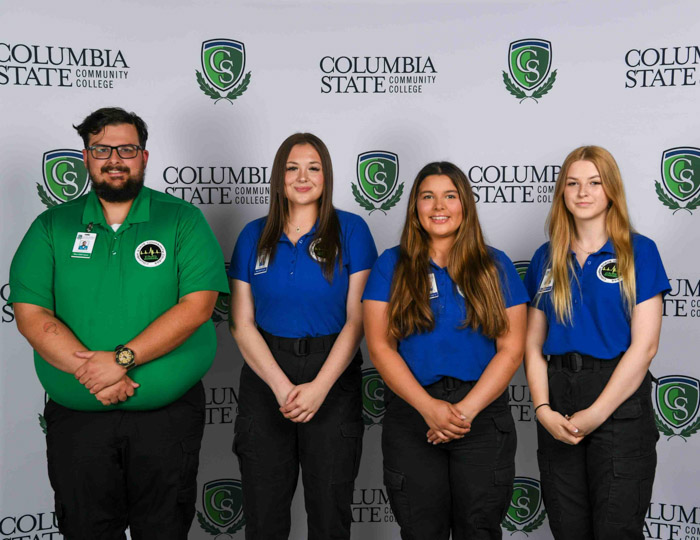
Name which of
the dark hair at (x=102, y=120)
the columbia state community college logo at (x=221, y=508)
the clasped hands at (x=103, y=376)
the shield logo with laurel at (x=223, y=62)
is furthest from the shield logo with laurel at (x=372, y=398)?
the dark hair at (x=102, y=120)

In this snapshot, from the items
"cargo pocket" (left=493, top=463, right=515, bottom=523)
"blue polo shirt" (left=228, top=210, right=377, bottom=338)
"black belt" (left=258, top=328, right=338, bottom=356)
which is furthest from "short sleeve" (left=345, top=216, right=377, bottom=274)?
"cargo pocket" (left=493, top=463, right=515, bottom=523)

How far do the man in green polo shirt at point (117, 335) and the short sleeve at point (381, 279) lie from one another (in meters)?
0.46

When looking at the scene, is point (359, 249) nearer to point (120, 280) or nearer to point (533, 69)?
point (120, 280)

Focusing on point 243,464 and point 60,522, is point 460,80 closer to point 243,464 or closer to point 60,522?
point 243,464

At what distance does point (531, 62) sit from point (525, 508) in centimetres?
196

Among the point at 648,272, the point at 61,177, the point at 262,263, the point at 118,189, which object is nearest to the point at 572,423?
the point at 648,272

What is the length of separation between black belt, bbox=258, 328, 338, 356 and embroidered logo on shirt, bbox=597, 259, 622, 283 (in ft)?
2.84

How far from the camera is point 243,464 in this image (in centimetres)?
219

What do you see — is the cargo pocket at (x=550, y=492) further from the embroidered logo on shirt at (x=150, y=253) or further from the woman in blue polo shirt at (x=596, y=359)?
the embroidered logo on shirt at (x=150, y=253)

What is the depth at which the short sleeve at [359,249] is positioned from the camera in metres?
2.23

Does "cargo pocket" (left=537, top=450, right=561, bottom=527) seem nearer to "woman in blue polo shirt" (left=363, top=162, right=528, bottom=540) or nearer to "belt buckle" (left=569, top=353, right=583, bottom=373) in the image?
"woman in blue polo shirt" (left=363, top=162, right=528, bottom=540)

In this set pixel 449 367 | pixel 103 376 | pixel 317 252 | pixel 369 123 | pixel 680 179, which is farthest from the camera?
pixel 369 123

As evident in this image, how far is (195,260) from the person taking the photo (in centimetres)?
204

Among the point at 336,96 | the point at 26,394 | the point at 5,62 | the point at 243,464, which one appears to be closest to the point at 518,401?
the point at 243,464
